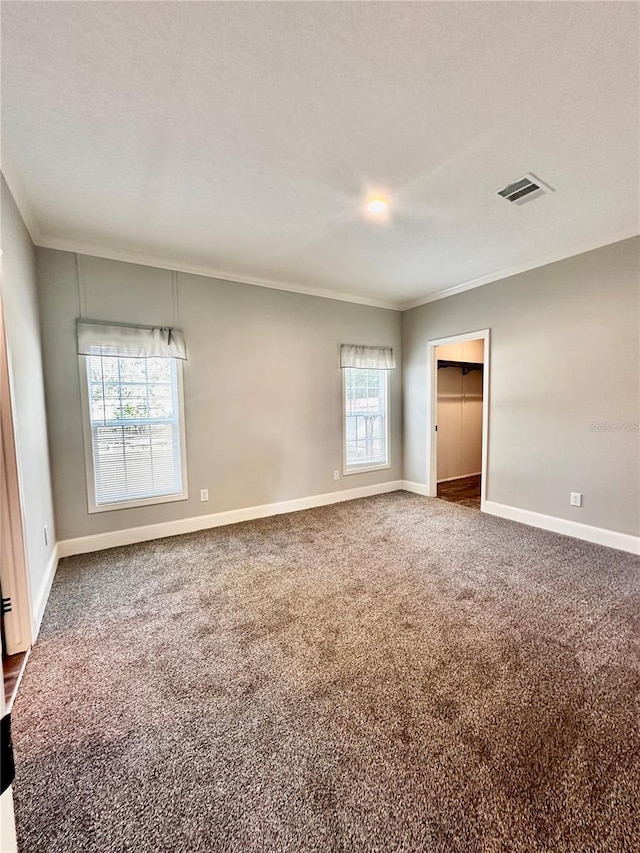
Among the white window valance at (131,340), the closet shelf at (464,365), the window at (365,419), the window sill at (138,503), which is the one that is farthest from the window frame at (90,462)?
the closet shelf at (464,365)

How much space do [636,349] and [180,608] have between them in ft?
13.3

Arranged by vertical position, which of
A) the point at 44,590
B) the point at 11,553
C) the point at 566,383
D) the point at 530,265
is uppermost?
the point at 530,265

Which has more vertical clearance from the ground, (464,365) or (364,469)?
(464,365)

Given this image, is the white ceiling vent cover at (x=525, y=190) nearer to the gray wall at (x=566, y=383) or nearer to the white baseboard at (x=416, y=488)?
the gray wall at (x=566, y=383)

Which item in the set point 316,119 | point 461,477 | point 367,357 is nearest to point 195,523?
point 367,357

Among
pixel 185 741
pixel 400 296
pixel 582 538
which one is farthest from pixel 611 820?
pixel 400 296

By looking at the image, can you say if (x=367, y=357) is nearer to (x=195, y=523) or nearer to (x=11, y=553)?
(x=195, y=523)

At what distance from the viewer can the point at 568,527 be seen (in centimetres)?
340

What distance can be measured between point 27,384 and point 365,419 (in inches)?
144

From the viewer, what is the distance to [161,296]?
3441mm

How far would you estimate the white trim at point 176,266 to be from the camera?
9.85 feet

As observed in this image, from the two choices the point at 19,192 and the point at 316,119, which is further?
the point at 19,192

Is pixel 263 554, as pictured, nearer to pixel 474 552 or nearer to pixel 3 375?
pixel 474 552

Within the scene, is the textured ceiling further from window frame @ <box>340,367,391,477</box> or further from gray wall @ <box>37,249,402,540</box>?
window frame @ <box>340,367,391,477</box>
